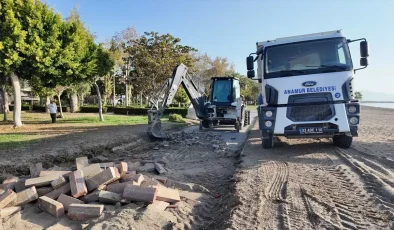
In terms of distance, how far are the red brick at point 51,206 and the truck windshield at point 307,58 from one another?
613cm

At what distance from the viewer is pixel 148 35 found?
32.9 metres

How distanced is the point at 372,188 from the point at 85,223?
443cm

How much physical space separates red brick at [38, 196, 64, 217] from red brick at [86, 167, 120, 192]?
0.62 m

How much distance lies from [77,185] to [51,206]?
0.52 m

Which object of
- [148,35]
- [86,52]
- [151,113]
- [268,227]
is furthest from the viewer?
[148,35]

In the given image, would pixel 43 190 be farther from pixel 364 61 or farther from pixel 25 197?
pixel 364 61

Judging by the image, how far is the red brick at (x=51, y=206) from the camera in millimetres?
4616

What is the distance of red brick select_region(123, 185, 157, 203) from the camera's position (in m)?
4.66

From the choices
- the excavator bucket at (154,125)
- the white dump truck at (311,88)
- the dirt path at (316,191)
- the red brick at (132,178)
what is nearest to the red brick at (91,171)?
the red brick at (132,178)

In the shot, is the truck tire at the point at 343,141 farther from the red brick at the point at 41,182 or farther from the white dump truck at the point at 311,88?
the red brick at the point at 41,182

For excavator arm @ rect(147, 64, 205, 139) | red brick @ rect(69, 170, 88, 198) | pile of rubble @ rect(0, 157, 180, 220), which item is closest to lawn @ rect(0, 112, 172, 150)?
excavator arm @ rect(147, 64, 205, 139)

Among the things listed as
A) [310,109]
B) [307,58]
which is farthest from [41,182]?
[307,58]

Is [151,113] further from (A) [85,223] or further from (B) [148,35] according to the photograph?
(B) [148,35]

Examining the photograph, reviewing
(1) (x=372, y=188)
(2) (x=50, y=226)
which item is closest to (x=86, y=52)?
(2) (x=50, y=226)
